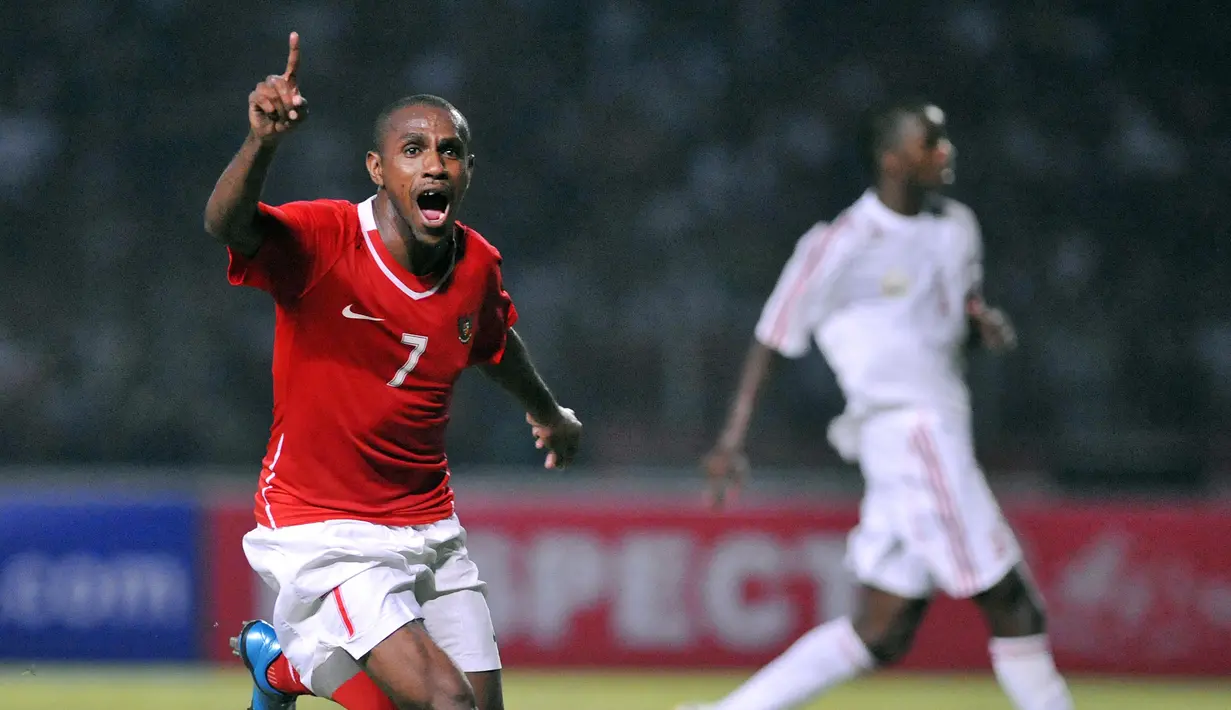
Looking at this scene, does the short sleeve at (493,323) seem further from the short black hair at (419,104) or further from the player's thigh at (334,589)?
the player's thigh at (334,589)

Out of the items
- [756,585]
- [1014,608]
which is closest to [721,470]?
[1014,608]

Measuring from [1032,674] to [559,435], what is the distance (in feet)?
5.65

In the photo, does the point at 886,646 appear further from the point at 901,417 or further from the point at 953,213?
the point at 953,213

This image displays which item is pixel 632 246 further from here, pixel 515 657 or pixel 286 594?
pixel 286 594

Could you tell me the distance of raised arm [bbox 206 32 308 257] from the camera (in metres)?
3.10

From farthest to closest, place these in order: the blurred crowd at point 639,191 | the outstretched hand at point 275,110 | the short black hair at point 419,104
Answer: the blurred crowd at point 639,191, the short black hair at point 419,104, the outstretched hand at point 275,110

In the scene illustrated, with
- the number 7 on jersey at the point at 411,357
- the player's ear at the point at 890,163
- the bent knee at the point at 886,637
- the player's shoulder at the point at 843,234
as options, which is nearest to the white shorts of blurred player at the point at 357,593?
the number 7 on jersey at the point at 411,357

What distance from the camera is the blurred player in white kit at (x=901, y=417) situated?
5008 millimetres

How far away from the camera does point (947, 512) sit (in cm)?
507

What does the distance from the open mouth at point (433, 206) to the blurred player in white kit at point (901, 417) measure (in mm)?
1894

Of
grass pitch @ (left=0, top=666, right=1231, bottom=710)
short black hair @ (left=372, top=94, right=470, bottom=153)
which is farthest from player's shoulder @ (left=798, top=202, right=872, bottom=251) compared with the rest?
grass pitch @ (left=0, top=666, right=1231, bottom=710)

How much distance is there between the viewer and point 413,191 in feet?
11.6

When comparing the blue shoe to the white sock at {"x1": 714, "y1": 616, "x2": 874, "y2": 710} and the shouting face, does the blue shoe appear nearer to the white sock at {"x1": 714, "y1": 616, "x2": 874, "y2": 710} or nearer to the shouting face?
the shouting face

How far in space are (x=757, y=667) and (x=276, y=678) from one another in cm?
461
